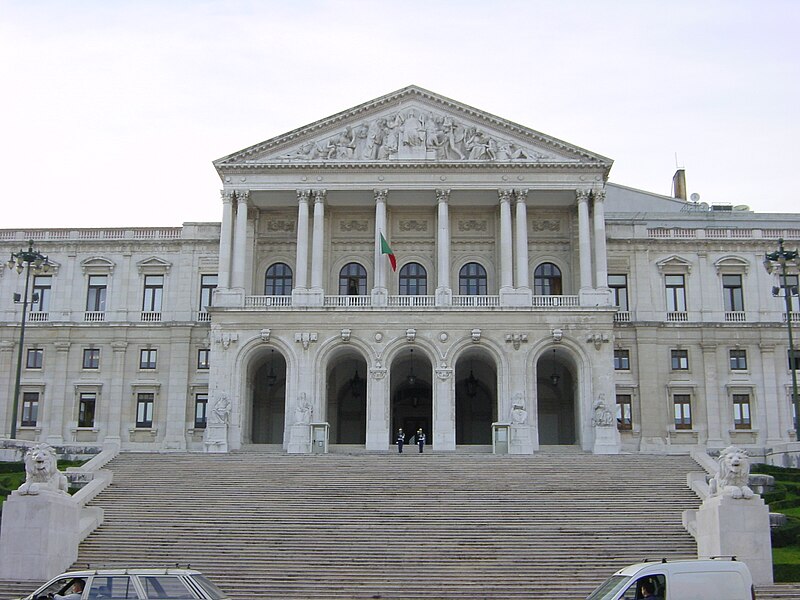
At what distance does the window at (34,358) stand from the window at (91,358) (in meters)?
2.60

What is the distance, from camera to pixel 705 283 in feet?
200

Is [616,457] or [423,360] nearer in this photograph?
[616,457]

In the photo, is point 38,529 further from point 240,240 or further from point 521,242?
point 521,242

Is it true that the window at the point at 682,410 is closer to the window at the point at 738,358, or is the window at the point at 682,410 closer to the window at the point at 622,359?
the window at the point at 622,359

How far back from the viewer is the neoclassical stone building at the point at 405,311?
54906mm

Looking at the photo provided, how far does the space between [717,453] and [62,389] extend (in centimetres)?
3747

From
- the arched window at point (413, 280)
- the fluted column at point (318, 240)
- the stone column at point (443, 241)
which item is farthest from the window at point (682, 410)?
the fluted column at point (318, 240)

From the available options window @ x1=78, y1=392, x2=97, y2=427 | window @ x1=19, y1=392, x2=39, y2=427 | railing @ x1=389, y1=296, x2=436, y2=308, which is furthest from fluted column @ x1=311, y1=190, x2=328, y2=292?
window @ x1=19, y1=392, x2=39, y2=427

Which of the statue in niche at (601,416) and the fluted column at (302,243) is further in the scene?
the fluted column at (302,243)

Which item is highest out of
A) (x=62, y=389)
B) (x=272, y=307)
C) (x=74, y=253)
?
(x=74, y=253)

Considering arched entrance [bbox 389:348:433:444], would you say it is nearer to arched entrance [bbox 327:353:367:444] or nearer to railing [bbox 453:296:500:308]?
arched entrance [bbox 327:353:367:444]

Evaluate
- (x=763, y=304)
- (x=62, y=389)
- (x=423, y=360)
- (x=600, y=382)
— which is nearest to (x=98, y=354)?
(x=62, y=389)

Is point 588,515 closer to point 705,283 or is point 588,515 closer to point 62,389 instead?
point 705,283

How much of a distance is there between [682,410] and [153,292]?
32210 mm
